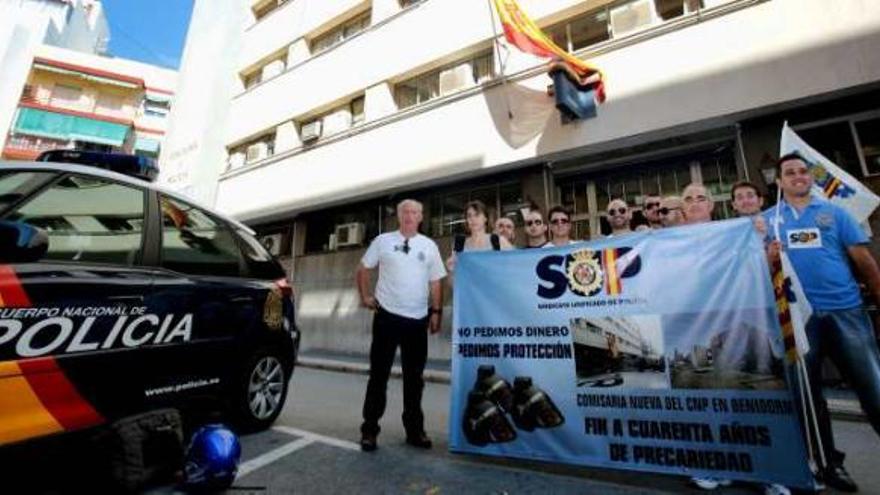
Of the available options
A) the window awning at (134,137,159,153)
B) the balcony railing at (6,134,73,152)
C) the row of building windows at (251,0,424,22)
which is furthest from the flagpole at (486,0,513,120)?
the window awning at (134,137,159,153)

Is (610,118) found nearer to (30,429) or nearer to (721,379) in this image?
(721,379)

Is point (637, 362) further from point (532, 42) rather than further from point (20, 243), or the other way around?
point (532, 42)

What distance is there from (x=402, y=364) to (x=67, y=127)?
128 feet

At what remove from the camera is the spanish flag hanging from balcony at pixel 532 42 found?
7.82 m

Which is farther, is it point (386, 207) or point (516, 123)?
point (386, 207)

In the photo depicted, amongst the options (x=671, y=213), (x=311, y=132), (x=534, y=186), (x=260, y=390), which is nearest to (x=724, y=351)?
(x=671, y=213)

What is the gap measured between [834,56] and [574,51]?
166 inches

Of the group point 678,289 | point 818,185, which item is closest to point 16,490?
point 678,289

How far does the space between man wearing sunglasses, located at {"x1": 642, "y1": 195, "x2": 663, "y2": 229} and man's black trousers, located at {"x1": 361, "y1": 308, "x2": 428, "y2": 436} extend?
2.64 m

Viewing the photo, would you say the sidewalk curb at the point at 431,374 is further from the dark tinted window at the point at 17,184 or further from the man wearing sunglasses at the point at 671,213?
the dark tinted window at the point at 17,184

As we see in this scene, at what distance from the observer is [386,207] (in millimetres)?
11406

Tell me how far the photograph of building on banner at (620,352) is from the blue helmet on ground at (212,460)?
2114 millimetres

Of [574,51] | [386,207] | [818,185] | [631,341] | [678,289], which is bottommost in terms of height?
[631,341]

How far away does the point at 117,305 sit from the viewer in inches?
96.4
